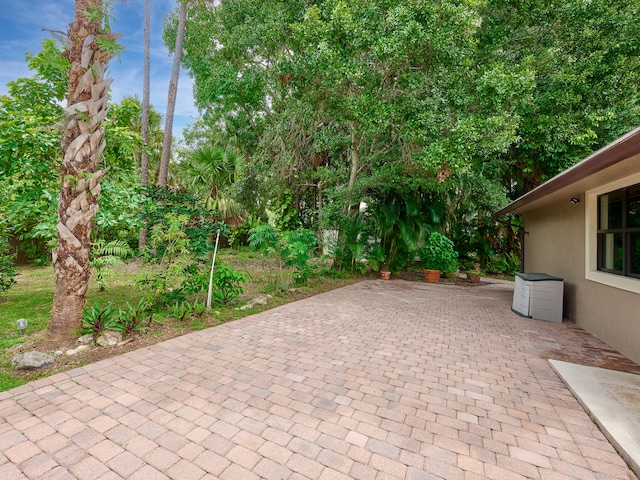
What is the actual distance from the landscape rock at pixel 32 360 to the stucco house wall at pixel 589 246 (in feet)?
17.6

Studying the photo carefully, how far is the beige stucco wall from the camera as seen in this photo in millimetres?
3635

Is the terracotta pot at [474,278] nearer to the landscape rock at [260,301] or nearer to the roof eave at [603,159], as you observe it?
the roof eave at [603,159]

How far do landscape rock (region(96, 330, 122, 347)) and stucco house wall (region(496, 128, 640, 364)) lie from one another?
17.1ft

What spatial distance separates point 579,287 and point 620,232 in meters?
1.32

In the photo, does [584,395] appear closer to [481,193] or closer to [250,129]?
[481,193]

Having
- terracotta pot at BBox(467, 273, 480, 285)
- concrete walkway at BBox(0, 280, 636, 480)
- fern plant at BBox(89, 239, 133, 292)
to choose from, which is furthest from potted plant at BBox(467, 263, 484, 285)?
fern plant at BBox(89, 239, 133, 292)

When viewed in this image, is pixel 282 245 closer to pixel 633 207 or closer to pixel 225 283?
pixel 225 283

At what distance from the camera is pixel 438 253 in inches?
364

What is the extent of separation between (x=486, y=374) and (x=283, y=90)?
841cm

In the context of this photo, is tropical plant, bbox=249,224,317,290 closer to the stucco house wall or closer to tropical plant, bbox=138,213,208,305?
tropical plant, bbox=138,213,208,305

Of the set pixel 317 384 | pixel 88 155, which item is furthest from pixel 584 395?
pixel 88 155

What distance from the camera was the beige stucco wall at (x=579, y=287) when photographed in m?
3.63

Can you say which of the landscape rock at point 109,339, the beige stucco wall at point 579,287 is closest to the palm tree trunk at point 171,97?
the landscape rock at point 109,339

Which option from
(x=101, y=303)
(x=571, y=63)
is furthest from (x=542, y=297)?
(x=101, y=303)
